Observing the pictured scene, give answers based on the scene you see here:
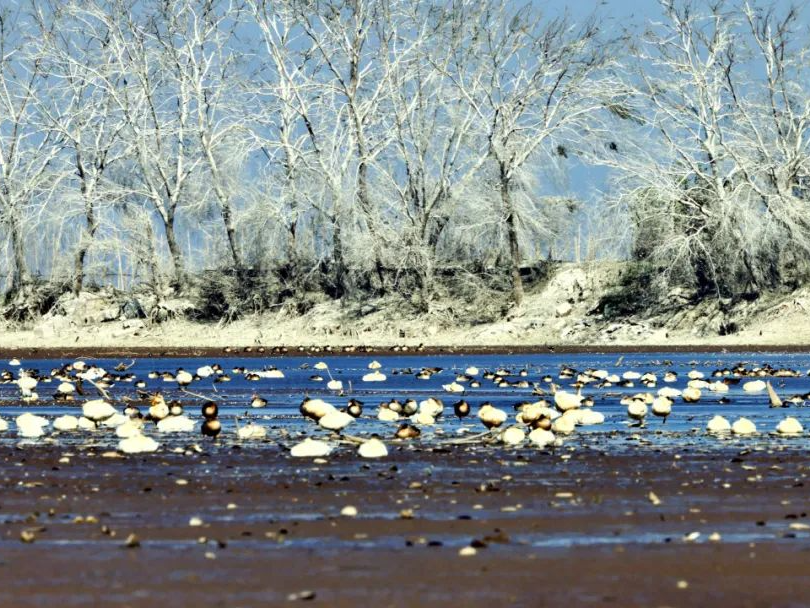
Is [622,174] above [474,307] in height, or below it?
above

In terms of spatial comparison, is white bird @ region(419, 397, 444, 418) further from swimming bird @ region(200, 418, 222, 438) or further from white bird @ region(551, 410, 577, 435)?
swimming bird @ region(200, 418, 222, 438)

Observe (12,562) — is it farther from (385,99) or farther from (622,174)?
(385,99)

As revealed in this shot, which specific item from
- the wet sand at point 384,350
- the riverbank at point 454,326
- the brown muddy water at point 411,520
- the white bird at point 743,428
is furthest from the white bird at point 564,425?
the riverbank at point 454,326

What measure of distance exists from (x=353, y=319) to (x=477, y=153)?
26.3 feet

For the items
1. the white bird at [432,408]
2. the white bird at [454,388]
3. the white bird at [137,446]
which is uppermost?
the white bird at [137,446]

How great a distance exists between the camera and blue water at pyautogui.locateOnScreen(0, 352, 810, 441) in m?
20.5

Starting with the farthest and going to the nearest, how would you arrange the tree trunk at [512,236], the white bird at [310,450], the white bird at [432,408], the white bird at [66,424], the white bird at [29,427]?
the tree trunk at [512,236], the white bird at [432,408], the white bird at [66,424], the white bird at [29,427], the white bird at [310,450]

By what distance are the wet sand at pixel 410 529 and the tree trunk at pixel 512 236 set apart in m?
45.0

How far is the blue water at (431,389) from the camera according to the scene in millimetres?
20475

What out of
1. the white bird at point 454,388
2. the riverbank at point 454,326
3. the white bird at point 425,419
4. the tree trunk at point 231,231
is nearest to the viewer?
the white bird at point 425,419

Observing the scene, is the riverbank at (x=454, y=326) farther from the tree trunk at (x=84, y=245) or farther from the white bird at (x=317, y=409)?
the white bird at (x=317, y=409)

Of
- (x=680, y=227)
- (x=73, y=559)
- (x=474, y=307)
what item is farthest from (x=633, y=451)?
(x=474, y=307)

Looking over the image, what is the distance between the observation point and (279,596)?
306 inches

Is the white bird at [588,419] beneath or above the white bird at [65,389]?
above
